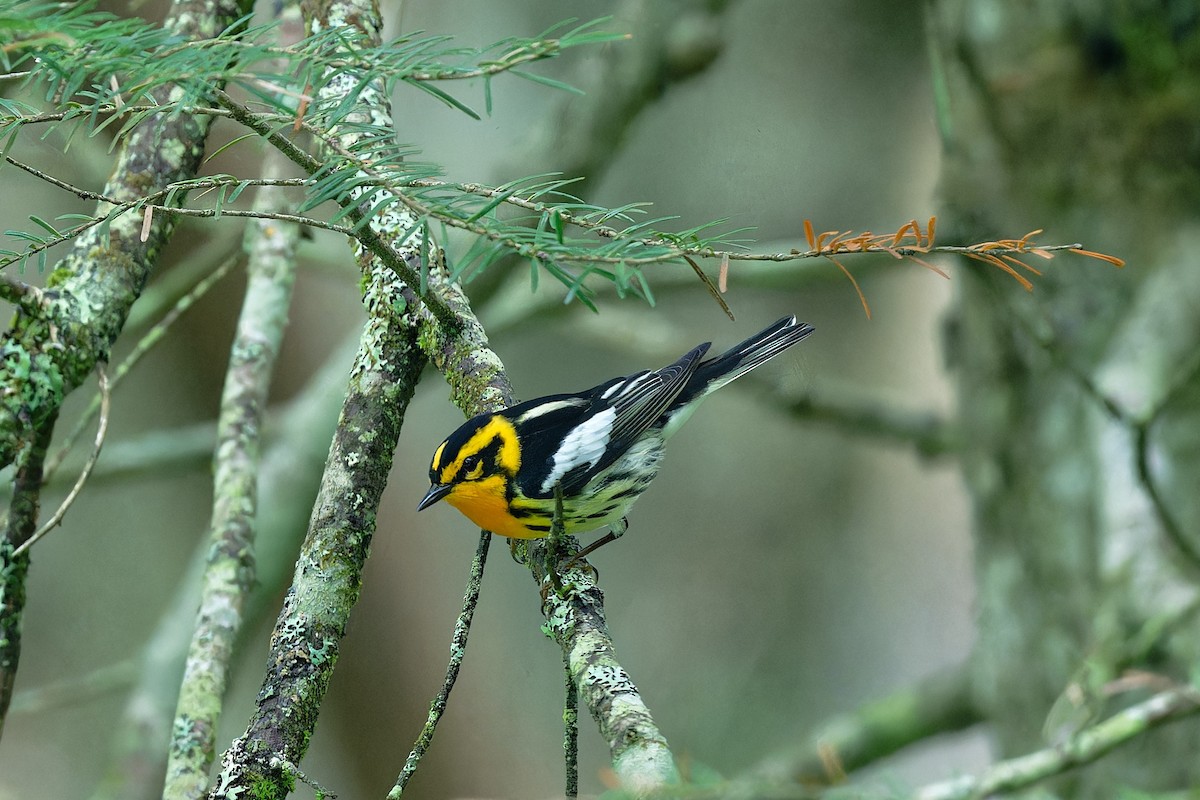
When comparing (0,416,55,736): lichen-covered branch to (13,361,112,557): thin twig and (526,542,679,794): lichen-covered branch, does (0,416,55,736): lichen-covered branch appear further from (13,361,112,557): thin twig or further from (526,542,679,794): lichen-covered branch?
(526,542,679,794): lichen-covered branch

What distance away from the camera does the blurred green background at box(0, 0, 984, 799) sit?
12.4 ft

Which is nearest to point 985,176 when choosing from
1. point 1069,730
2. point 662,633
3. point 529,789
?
point 1069,730

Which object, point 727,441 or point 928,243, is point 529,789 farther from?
point 928,243

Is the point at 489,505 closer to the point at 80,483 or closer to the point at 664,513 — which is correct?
the point at 80,483

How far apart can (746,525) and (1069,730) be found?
2.48 metres

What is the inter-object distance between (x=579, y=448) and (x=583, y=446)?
0.4 inches

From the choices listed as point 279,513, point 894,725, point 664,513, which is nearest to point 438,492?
point 279,513

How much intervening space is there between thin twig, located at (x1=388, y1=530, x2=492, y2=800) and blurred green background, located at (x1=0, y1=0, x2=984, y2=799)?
2097 mm

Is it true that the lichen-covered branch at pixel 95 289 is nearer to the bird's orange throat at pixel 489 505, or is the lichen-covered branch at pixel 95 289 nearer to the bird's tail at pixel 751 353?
the bird's orange throat at pixel 489 505

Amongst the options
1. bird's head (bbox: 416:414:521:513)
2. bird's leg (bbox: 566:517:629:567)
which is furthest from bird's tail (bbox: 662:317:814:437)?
bird's head (bbox: 416:414:521:513)

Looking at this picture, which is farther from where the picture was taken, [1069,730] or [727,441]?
[727,441]

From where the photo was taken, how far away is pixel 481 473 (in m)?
1.90

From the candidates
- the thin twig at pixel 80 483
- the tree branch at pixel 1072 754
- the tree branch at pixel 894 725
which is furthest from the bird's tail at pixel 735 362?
the tree branch at pixel 894 725

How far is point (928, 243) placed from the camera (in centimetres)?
100
